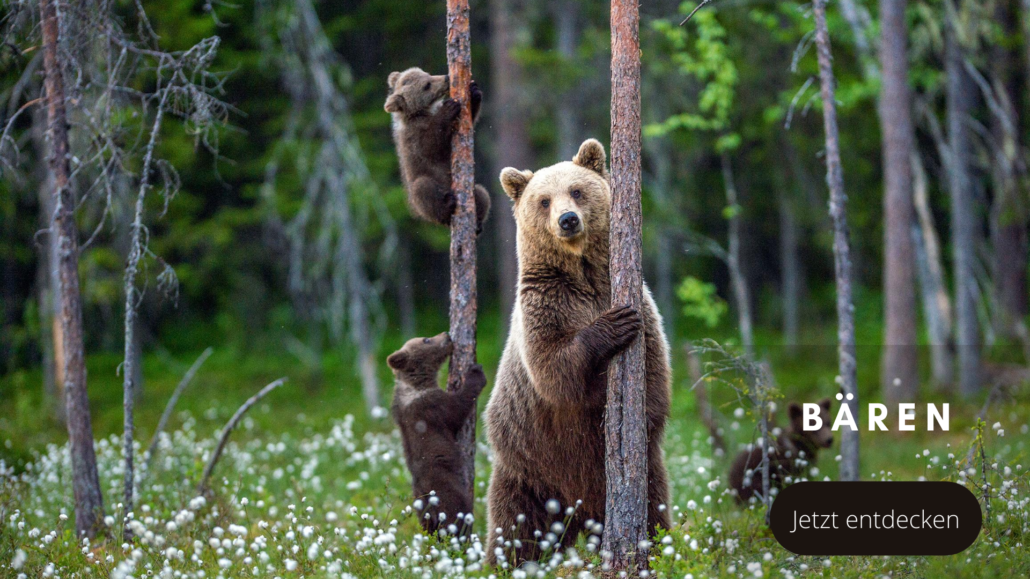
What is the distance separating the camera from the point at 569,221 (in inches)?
208

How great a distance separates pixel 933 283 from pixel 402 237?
1203 centimetres

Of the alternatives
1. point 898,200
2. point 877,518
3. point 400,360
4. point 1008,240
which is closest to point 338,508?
point 400,360

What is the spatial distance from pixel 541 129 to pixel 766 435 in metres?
11.6

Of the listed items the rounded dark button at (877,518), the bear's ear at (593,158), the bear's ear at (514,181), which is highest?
the bear's ear at (593,158)

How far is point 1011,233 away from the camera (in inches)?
564

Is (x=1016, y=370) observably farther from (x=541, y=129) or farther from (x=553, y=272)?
(x=553, y=272)

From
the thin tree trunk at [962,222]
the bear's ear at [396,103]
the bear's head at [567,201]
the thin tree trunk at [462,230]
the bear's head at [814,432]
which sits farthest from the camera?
the thin tree trunk at [962,222]

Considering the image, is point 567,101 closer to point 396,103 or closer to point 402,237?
point 402,237

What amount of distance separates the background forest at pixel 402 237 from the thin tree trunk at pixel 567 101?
0.11 m

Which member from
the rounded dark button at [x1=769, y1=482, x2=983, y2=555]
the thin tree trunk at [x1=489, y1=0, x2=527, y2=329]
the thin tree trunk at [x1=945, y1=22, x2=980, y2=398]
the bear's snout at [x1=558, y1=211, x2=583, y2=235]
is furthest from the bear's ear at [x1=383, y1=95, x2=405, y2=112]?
the thin tree trunk at [x1=945, y1=22, x2=980, y2=398]

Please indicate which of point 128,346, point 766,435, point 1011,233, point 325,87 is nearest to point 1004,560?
point 766,435

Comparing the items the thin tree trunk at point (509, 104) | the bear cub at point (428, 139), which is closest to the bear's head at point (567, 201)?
the bear cub at point (428, 139)

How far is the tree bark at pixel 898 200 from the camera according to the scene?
11.5 metres

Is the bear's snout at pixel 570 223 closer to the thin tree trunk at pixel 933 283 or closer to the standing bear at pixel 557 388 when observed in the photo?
the standing bear at pixel 557 388
